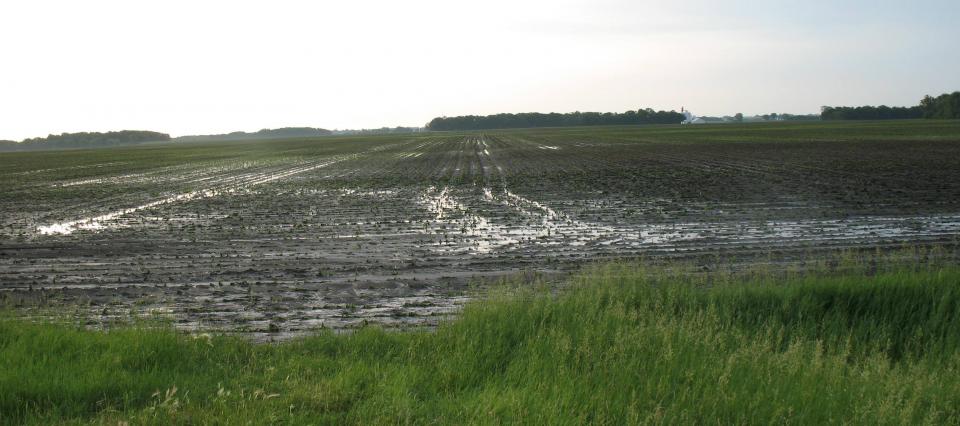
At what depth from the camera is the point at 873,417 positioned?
558 cm

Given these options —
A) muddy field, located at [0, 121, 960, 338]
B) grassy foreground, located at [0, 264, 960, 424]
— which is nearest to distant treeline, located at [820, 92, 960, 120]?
muddy field, located at [0, 121, 960, 338]

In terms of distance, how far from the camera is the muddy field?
10539 mm

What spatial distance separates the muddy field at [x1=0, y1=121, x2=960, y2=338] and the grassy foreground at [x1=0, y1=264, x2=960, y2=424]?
1582 mm

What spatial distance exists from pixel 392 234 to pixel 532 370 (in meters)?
10.2

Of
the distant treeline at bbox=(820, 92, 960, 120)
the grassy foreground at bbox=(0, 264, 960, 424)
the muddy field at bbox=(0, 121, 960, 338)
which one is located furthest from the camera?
the distant treeline at bbox=(820, 92, 960, 120)

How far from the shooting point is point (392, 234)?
651 inches

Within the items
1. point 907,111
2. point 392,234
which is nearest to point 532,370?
point 392,234

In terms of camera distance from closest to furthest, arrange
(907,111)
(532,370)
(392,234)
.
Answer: (532,370) → (392,234) → (907,111)

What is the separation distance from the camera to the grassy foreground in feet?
19.1

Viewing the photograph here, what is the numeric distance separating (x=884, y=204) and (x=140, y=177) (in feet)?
121

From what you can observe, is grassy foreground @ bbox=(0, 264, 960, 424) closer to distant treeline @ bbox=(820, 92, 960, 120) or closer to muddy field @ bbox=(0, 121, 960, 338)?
muddy field @ bbox=(0, 121, 960, 338)

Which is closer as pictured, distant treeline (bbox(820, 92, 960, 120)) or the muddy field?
the muddy field

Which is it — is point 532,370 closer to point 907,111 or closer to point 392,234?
point 392,234

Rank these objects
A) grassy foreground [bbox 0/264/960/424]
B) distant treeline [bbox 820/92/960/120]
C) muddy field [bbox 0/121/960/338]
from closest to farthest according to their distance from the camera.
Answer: grassy foreground [bbox 0/264/960/424], muddy field [bbox 0/121/960/338], distant treeline [bbox 820/92/960/120]
